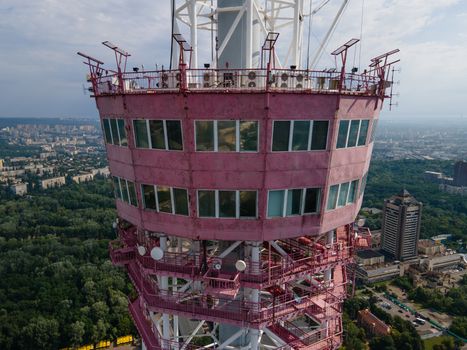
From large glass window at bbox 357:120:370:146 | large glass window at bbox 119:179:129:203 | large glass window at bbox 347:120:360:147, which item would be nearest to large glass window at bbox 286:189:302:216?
large glass window at bbox 347:120:360:147

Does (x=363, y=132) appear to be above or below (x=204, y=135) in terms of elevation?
below

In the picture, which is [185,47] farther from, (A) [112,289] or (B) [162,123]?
(A) [112,289]

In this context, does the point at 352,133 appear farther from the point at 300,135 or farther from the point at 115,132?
the point at 115,132

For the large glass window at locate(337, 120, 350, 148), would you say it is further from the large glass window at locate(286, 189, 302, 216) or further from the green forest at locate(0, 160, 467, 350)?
the green forest at locate(0, 160, 467, 350)

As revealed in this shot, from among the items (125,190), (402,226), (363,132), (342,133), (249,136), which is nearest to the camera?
(249,136)

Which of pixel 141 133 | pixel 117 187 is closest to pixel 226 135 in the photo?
pixel 141 133

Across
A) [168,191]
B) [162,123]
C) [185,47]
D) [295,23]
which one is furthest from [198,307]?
[295,23]

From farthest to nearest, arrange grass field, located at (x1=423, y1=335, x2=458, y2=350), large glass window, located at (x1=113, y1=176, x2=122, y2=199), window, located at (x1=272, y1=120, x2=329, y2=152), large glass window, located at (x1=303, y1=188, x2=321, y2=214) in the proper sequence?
grass field, located at (x1=423, y1=335, x2=458, y2=350), large glass window, located at (x1=113, y1=176, x2=122, y2=199), large glass window, located at (x1=303, y1=188, x2=321, y2=214), window, located at (x1=272, y1=120, x2=329, y2=152)
